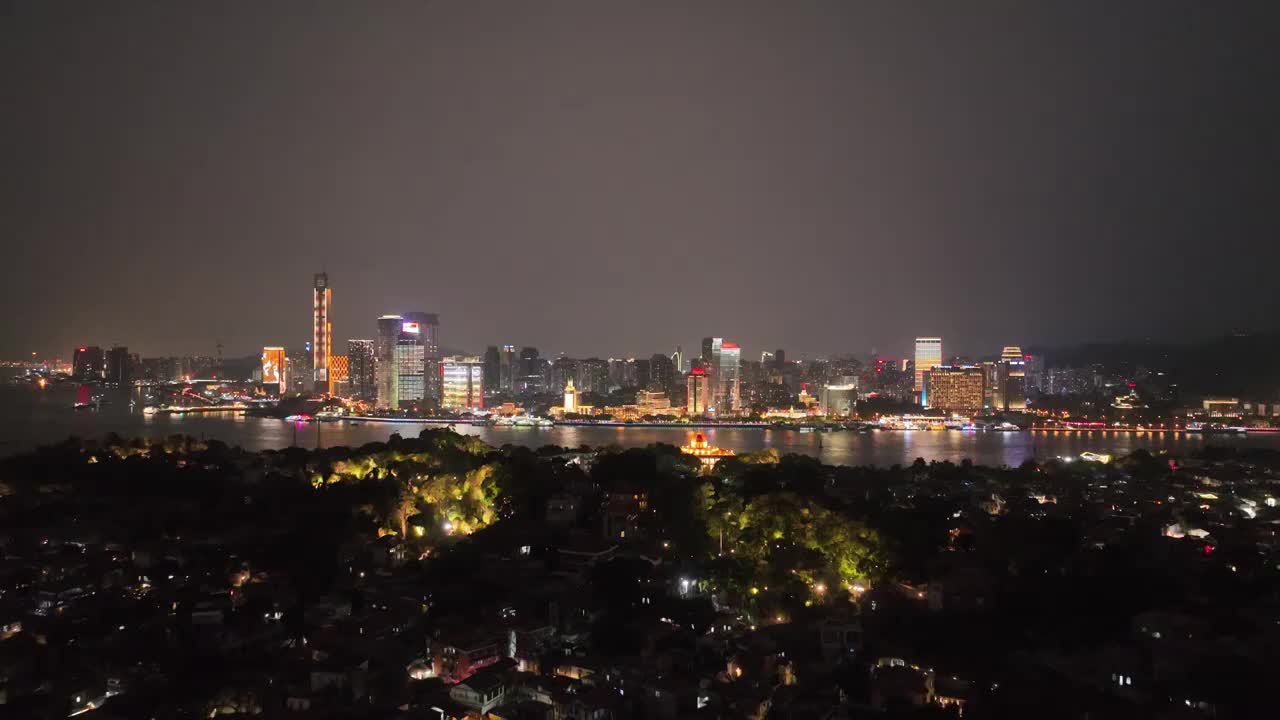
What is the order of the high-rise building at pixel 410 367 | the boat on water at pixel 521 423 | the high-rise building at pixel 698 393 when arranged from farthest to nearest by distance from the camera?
the high-rise building at pixel 410 367 → the high-rise building at pixel 698 393 → the boat on water at pixel 521 423

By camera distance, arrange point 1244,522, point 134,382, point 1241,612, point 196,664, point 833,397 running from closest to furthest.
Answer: point 196,664 → point 1241,612 → point 1244,522 → point 833,397 → point 134,382

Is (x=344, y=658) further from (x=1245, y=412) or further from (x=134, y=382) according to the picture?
(x=134, y=382)

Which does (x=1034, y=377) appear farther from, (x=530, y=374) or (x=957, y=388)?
(x=530, y=374)

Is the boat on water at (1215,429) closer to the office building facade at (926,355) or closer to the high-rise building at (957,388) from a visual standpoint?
the high-rise building at (957,388)

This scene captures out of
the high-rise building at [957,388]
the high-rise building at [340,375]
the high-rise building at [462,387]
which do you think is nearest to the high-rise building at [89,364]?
the high-rise building at [340,375]

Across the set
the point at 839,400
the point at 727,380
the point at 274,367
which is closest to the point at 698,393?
the point at 727,380

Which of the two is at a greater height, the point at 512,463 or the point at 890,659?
the point at 512,463

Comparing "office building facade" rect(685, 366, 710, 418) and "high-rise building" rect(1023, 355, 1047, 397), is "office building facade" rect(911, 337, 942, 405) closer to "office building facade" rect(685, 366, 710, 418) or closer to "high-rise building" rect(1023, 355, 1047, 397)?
"high-rise building" rect(1023, 355, 1047, 397)

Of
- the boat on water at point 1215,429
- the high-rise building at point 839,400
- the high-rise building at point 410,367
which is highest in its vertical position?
the high-rise building at point 410,367

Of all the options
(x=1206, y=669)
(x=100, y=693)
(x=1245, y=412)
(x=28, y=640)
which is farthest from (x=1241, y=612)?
(x=1245, y=412)
